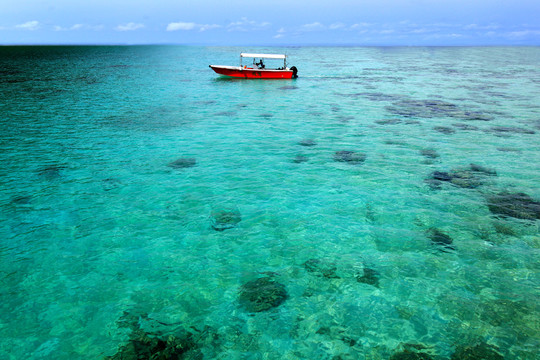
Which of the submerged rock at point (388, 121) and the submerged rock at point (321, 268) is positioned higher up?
the submerged rock at point (388, 121)

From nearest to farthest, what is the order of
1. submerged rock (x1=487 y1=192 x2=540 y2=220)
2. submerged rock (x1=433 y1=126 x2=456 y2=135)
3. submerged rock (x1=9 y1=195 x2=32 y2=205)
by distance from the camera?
submerged rock (x1=487 y1=192 x2=540 y2=220)
submerged rock (x1=9 y1=195 x2=32 y2=205)
submerged rock (x1=433 y1=126 x2=456 y2=135)

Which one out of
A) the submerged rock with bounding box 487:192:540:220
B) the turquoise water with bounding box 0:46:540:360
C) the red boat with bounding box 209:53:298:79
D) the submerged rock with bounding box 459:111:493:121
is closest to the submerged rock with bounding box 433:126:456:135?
the turquoise water with bounding box 0:46:540:360

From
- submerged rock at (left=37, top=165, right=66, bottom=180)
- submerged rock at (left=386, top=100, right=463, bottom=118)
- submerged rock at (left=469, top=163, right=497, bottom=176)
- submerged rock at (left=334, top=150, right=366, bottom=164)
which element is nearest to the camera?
submerged rock at (left=37, top=165, right=66, bottom=180)

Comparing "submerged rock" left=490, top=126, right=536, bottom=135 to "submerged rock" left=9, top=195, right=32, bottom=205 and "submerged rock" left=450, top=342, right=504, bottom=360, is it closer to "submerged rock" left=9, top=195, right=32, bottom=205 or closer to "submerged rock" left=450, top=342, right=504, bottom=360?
"submerged rock" left=450, top=342, right=504, bottom=360

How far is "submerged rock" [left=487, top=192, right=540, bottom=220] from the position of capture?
12969mm

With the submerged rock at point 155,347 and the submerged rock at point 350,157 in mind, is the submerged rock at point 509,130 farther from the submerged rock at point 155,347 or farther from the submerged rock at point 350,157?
the submerged rock at point 155,347

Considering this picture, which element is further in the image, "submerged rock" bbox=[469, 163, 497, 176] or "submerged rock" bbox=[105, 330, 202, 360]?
"submerged rock" bbox=[469, 163, 497, 176]

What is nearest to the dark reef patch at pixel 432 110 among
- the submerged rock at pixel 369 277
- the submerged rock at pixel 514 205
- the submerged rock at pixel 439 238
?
the submerged rock at pixel 514 205

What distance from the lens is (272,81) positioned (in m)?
53.8

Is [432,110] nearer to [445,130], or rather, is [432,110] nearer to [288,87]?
[445,130]

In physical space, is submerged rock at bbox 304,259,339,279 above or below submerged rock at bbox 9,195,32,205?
below

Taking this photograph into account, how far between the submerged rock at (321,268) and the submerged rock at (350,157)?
9396mm

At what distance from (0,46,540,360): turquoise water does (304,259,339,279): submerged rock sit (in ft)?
0.18

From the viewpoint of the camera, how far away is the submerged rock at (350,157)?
1870 cm
